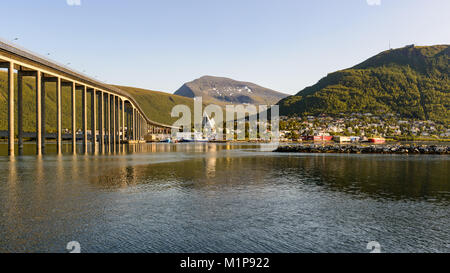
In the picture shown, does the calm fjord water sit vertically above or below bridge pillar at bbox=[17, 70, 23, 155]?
below

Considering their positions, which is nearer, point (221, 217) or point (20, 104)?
point (221, 217)

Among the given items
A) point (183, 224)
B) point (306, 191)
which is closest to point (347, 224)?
point (183, 224)

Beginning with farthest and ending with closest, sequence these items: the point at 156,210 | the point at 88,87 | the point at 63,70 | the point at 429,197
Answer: the point at 88,87 → the point at 63,70 → the point at 429,197 → the point at 156,210

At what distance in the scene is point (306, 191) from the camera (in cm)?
2584

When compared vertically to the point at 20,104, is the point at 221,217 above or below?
below

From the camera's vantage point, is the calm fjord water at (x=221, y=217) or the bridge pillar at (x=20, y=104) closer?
the calm fjord water at (x=221, y=217)

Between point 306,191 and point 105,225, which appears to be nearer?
point 105,225

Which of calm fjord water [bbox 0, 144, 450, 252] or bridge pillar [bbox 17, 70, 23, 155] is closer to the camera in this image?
calm fjord water [bbox 0, 144, 450, 252]

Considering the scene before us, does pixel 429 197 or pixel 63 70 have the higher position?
pixel 63 70

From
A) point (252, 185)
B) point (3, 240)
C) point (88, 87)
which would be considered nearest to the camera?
point (3, 240)

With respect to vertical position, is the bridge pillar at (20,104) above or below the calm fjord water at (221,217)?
above
